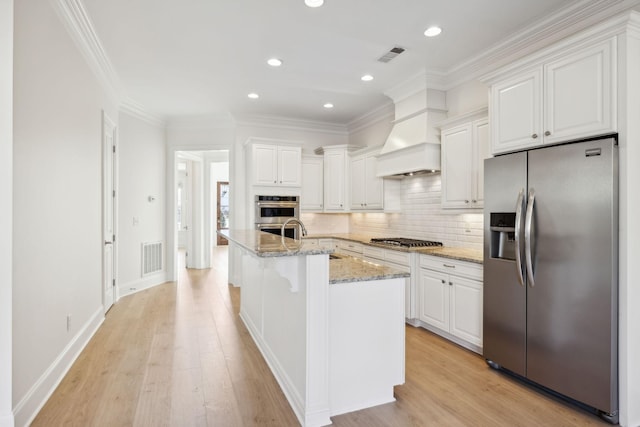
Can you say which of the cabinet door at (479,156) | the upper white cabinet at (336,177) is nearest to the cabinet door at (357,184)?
the upper white cabinet at (336,177)

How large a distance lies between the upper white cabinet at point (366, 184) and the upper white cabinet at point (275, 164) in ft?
2.96

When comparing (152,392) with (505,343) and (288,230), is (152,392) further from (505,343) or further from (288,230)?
(288,230)

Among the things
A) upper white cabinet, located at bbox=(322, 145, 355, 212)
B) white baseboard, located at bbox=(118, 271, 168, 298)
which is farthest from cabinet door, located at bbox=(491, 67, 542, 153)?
white baseboard, located at bbox=(118, 271, 168, 298)

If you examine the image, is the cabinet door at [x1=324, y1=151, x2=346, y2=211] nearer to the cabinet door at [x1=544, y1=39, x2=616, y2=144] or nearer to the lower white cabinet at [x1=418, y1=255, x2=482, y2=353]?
the lower white cabinet at [x1=418, y1=255, x2=482, y2=353]

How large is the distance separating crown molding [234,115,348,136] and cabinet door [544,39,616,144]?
4193 mm

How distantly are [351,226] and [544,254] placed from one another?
13.5 ft

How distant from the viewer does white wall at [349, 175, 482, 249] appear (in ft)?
12.5

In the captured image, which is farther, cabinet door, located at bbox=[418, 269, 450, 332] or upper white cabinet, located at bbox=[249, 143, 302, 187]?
upper white cabinet, located at bbox=[249, 143, 302, 187]

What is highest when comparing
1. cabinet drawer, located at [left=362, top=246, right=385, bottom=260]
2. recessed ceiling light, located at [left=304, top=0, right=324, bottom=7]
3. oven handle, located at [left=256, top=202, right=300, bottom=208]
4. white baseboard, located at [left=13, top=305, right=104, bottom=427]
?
recessed ceiling light, located at [left=304, top=0, right=324, bottom=7]

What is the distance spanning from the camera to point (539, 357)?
2395 mm

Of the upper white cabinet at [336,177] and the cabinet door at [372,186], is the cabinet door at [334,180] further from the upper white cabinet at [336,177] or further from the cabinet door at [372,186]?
the cabinet door at [372,186]

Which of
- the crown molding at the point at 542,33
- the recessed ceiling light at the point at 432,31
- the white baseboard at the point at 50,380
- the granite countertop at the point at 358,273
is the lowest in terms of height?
the white baseboard at the point at 50,380

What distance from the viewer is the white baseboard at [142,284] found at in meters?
5.14

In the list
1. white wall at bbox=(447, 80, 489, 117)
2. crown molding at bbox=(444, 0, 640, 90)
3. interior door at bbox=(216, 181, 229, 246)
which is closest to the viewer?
crown molding at bbox=(444, 0, 640, 90)
